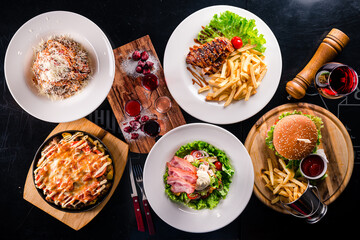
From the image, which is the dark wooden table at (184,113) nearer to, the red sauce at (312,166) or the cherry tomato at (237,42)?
the cherry tomato at (237,42)

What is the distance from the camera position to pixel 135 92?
313 cm

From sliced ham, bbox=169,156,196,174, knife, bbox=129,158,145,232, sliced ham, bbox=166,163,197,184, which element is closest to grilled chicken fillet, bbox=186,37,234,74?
sliced ham, bbox=169,156,196,174

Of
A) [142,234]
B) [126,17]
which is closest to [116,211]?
[142,234]

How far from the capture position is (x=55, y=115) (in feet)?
9.16

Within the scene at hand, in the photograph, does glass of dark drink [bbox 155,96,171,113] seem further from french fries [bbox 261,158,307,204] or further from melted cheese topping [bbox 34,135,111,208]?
french fries [bbox 261,158,307,204]

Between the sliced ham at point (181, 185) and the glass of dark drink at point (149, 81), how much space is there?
109 cm

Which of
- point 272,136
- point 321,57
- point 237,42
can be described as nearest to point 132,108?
point 237,42

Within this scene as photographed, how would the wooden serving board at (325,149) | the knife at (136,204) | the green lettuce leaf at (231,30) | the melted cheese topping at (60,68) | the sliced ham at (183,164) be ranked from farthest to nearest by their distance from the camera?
the knife at (136,204), the wooden serving board at (325,149), the green lettuce leaf at (231,30), the sliced ham at (183,164), the melted cheese topping at (60,68)

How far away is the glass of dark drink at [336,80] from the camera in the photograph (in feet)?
9.12

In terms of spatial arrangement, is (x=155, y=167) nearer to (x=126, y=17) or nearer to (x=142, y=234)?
(x=142, y=234)

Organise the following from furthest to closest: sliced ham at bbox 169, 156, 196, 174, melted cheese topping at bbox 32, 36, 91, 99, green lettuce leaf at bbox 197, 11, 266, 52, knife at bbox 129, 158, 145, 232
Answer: knife at bbox 129, 158, 145, 232 → green lettuce leaf at bbox 197, 11, 266, 52 → sliced ham at bbox 169, 156, 196, 174 → melted cheese topping at bbox 32, 36, 91, 99

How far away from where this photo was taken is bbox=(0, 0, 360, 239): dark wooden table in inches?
126

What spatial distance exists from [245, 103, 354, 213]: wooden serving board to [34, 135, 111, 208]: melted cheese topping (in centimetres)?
176

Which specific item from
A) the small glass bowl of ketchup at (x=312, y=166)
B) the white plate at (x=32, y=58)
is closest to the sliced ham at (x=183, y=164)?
the white plate at (x=32, y=58)
